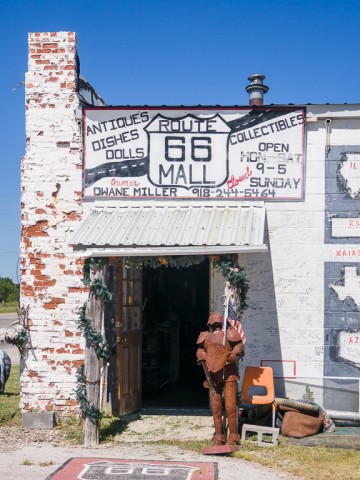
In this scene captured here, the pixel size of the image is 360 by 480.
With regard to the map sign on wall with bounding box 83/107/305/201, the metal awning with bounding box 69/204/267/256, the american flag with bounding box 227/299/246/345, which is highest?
the map sign on wall with bounding box 83/107/305/201

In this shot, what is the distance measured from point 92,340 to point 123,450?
4.50 feet

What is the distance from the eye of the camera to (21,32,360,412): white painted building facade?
941 centimetres

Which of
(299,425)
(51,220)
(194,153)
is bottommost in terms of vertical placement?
(299,425)

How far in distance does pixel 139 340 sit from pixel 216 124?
349 centimetres

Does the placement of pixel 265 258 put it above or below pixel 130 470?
above

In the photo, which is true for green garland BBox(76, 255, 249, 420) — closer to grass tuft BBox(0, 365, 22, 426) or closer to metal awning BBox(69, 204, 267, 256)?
metal awning BBox(69, 204, 267, 256)

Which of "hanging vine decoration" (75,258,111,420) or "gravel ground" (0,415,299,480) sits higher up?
"hanging vine decoration" (75,258,111,420)

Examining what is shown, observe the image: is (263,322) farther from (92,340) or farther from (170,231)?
(92,340)

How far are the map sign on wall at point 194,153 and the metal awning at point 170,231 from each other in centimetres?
30

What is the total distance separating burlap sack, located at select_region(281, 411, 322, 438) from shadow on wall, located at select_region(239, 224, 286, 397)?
3.26 ft

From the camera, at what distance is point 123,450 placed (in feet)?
25.9

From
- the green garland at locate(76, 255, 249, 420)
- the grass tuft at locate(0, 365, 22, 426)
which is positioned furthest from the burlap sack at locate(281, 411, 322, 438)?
the grass tuft at locate(0, 365, 22, 426)

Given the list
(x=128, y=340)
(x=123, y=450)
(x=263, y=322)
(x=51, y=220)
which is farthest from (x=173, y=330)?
(x=123, y=450)

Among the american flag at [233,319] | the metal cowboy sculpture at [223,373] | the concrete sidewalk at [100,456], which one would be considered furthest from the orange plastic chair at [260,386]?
the concrete sidewalk at [100,456]
